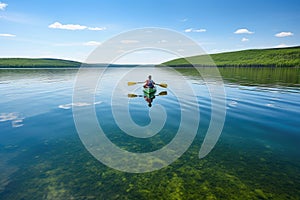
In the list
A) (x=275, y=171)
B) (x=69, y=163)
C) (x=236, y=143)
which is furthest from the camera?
(x=236, y=143)

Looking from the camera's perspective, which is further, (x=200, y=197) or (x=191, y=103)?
(x=191, y=103)

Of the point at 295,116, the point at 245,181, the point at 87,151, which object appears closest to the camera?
the point at 245,181

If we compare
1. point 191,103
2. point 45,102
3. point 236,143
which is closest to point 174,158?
point 236,143

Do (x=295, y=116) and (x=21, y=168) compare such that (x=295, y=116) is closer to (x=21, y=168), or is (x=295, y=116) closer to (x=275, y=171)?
(x=275, y=171)

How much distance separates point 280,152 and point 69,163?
1376cm

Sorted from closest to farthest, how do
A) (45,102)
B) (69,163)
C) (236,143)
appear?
(69,163), (236,143), (45,102)

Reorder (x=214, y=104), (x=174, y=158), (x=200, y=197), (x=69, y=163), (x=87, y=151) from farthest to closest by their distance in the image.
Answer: (x=214, y=104), (x=87, y=151), (x=174, y=158), (x=69, y=163), (x=200, y=197)

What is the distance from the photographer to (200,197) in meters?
8.21

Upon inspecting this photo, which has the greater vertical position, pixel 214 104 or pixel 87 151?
pixel 214 104

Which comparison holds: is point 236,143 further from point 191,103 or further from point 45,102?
point 45,102

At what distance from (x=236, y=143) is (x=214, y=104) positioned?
11544 mm

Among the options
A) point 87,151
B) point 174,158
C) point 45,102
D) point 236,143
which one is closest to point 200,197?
point 174,158

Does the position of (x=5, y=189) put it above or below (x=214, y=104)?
below

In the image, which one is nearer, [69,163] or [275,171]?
[275,171]
